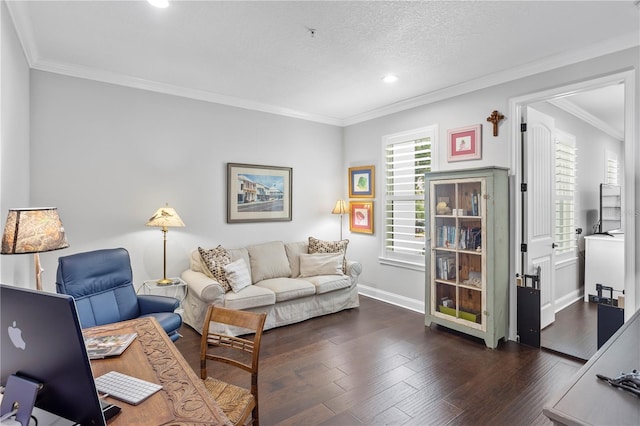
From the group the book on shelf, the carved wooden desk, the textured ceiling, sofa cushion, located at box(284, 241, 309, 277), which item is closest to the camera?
the carved wooden desk

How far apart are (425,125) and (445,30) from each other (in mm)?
1722

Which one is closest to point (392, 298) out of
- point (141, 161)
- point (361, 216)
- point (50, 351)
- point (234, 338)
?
point (361, 216)

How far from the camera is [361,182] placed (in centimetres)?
518

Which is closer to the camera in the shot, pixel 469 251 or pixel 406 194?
pixel 469 251

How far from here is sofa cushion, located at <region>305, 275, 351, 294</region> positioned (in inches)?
162

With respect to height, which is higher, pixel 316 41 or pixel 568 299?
pixel 316 41

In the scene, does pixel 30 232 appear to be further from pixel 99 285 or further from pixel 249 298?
pixel 249 298

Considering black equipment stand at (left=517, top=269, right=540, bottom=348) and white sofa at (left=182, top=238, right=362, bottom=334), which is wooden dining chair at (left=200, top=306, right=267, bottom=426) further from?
black equipment stand at (left=517, top=269, right=540, bottom=348)

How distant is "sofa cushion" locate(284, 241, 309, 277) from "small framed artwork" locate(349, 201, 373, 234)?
3.02 feet

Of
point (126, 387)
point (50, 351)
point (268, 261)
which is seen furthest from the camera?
point (268, 261)

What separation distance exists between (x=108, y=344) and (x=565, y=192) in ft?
16.1

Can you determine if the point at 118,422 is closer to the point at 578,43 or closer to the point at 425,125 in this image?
the point at 578,43

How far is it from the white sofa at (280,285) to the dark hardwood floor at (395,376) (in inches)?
9.2

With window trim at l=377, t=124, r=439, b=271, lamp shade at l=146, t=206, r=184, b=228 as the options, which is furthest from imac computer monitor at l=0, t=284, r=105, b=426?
window trim at l=377, t=124, r=439, b=271
